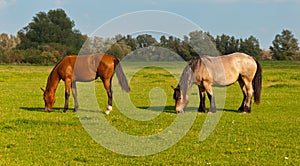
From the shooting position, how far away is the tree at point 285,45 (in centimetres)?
9393

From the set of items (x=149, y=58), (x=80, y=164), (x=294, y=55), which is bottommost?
(x=80, y=164)

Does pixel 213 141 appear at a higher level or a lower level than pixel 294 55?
lower

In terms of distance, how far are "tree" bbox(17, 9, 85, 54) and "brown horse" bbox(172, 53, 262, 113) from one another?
256 feet

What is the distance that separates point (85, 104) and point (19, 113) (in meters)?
3.89

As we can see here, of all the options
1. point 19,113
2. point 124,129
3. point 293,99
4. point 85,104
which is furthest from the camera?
point 293,99

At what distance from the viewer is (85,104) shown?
57.7ft

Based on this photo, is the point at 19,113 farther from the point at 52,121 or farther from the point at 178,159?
the point at 178,159

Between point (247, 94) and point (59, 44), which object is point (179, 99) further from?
point (59, 44)

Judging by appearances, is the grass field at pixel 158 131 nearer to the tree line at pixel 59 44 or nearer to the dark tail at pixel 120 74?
the dark tail at pixel 120 74

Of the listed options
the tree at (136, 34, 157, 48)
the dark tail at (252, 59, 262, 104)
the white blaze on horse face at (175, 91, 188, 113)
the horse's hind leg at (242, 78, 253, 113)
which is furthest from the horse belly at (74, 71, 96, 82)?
the dark tail at (252, 59, 262, 104)

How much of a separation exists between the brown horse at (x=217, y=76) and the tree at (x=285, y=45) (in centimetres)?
8218

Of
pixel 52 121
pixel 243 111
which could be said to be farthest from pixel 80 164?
pixel 243 111

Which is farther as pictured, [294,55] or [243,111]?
[294,55]

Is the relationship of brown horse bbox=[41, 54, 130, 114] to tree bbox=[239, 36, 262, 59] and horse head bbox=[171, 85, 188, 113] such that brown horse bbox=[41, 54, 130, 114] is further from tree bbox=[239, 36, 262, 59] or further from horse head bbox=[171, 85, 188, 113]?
tree bbox=[239, 36, 262, 59]
